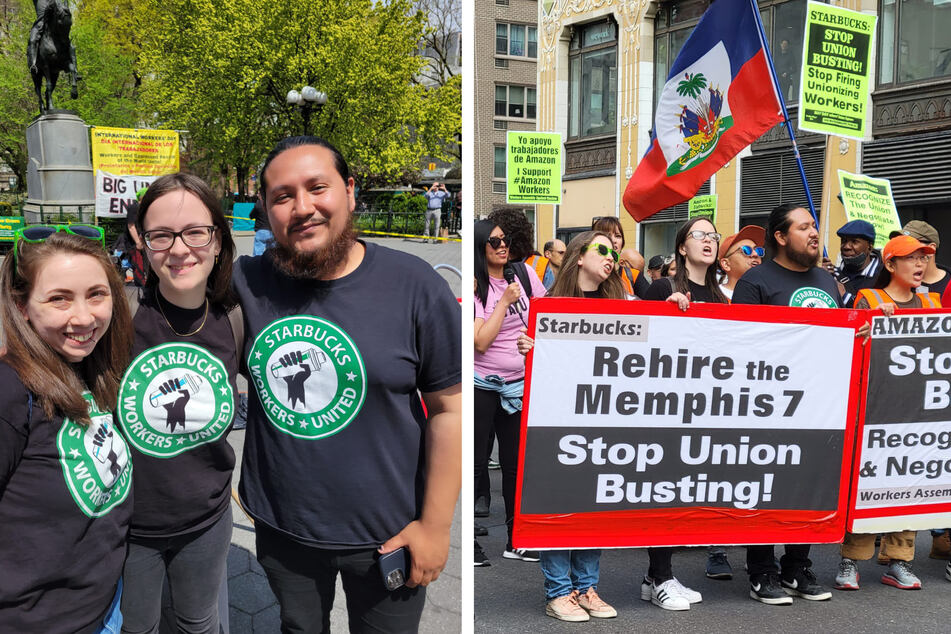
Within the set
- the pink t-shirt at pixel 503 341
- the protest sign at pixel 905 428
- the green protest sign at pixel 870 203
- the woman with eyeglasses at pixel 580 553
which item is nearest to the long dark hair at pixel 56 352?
the woman with eyeglasses at pixel 580 553

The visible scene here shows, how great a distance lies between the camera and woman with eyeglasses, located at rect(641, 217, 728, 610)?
13.9 ft

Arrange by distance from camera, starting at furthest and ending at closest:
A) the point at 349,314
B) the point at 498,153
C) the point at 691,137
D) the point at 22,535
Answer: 1. the point at 498,153
2. the point at 691,137
3. the point at 349,314
4. the point at 22,535

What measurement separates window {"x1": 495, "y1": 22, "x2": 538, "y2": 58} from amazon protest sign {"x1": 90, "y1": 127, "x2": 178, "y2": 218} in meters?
43.8

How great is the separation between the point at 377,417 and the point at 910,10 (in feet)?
56.3

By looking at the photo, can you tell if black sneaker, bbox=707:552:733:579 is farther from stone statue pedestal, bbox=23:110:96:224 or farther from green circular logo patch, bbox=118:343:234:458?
stone statue pedestal, bbox=23:110:96:224

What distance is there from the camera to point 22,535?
1876 millimetres

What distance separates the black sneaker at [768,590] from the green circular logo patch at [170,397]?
10.3 feet

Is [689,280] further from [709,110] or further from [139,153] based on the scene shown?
[139,153]

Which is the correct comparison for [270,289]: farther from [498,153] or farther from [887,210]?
[498,153]

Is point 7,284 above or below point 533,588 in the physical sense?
above

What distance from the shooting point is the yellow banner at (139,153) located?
4887 mm

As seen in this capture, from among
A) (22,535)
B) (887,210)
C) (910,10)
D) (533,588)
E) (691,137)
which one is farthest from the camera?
(910,10)

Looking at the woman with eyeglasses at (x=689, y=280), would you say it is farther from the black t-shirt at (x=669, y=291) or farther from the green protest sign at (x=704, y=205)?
the green protest sign at (x=704, y=205)

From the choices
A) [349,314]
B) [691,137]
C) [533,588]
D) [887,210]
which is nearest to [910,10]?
[887,210]
